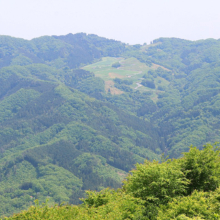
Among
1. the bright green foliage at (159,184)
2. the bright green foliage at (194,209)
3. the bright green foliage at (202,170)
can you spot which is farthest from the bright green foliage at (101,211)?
the bright green foliage at (202,170)

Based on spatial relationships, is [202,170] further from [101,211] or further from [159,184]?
[101,211]

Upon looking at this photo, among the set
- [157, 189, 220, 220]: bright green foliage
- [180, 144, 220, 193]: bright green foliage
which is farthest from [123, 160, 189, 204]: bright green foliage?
[157, 189, 220, 220]: bright green foliage

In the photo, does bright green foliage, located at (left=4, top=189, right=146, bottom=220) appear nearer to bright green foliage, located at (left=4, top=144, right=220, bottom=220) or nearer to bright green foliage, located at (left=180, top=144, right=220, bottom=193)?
bright green foliage, located at (left=4, top=144, right=220, bottom=220)

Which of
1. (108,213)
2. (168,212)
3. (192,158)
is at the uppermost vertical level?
(192,158)

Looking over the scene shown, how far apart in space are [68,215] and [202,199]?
904 inches

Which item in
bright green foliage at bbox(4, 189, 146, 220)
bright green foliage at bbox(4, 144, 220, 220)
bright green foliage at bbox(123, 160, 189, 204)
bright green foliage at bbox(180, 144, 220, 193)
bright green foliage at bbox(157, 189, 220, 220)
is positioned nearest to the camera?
bright green foliage at bbox(157, 189, 220, 220)

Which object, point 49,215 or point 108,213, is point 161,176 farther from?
point 49,215

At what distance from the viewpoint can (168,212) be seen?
36.9 metres

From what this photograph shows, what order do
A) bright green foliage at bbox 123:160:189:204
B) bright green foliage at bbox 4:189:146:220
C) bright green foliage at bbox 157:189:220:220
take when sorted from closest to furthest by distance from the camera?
1. bright green foliage at bbox 157:189:220:220
2. bright green foliage at bbox 4:189:146:220
3. bright green foliage at bbox 123:160:189:204

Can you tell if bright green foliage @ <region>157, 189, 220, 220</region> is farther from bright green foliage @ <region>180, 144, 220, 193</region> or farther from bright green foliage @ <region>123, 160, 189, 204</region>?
bright green foliage @ <region>180, 144, 220, 193</region>

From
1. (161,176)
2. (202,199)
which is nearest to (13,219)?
(161,176)

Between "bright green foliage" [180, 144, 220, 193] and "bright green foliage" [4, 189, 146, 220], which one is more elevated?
"bright green foliage" [180, 144, 220, 193]

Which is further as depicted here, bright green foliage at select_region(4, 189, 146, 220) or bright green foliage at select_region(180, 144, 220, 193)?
bright green foliage at select_region(180, 144, 220, 193)

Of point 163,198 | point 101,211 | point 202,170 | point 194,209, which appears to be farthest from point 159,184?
point 101,211
